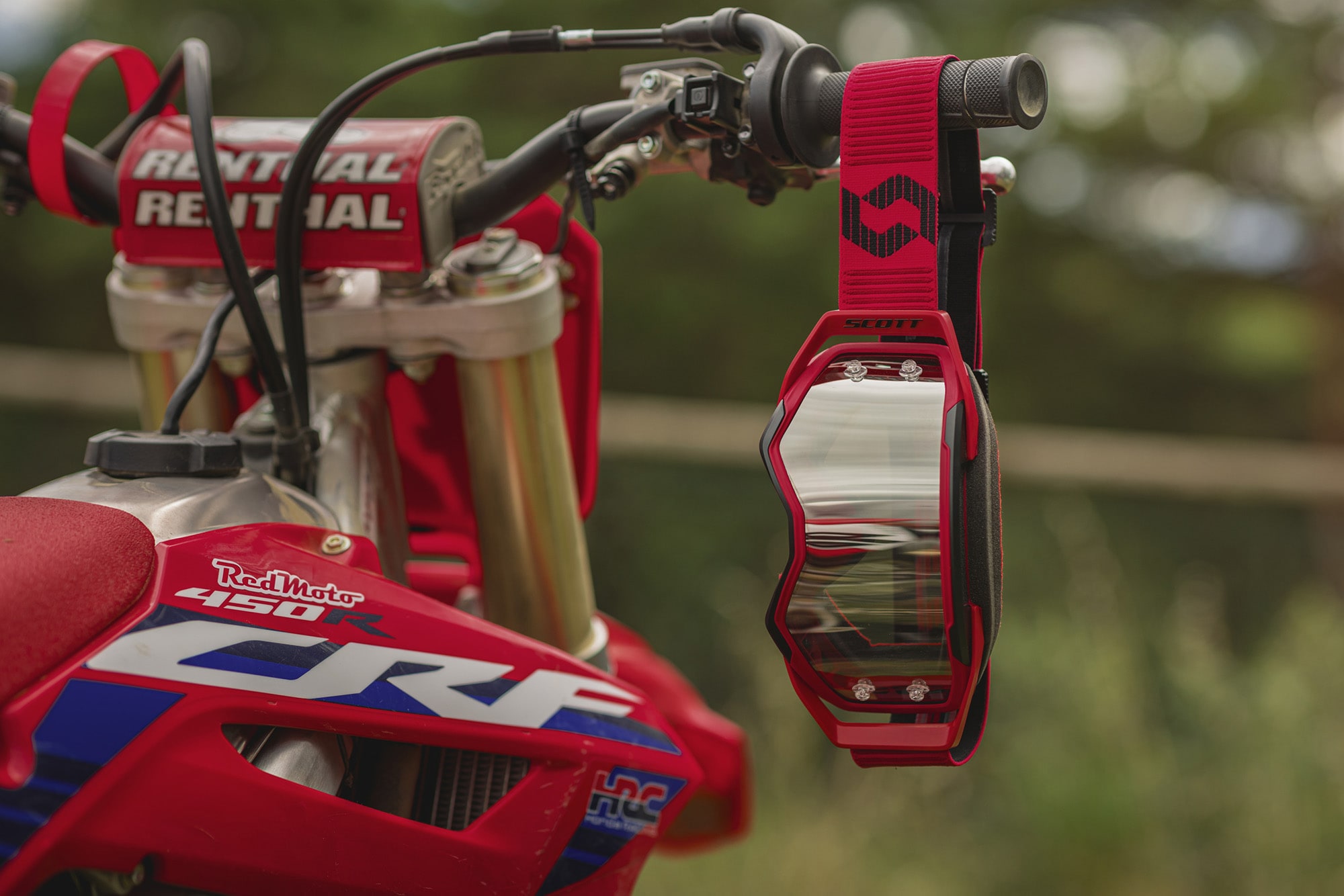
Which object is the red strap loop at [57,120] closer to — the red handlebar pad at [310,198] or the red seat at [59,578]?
the red handlebar pad at [310,198]

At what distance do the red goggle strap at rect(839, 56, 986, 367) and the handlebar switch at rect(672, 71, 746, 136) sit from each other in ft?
0.49

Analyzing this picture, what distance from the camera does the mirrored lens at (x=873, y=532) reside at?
780mm

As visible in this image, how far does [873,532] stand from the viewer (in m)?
0.78

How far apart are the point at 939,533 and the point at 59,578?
589 millimetres

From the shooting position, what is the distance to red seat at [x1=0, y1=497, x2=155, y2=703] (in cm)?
76

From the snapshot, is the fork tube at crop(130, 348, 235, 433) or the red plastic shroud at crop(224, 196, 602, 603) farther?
the red plastic shroud at crop(224, 196, 602, 603)

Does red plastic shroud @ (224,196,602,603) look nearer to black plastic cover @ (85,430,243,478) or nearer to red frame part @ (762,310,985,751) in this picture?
black plastic cover @ (85,430,243,478)

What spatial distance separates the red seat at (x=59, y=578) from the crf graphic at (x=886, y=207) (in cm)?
56

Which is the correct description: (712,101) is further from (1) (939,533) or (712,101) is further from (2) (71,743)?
(2) (71,743)

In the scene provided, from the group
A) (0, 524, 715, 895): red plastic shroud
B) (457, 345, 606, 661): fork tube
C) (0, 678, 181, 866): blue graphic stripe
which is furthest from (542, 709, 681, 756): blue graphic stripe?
(0, 678, 181, 866): blue graphic stripe

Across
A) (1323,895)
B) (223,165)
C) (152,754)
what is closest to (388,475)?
(223,165)

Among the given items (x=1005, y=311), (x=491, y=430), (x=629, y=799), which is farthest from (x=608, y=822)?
(x=1005, y=311)

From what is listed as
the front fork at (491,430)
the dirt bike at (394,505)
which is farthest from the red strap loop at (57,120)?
the front fork at (491,430)

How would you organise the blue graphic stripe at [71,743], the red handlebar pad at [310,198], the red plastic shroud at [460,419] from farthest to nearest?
the red plastic shroud at [460,419] → the red handlebar pad at [310,198] → the blue graphic stripe at [71,743]
